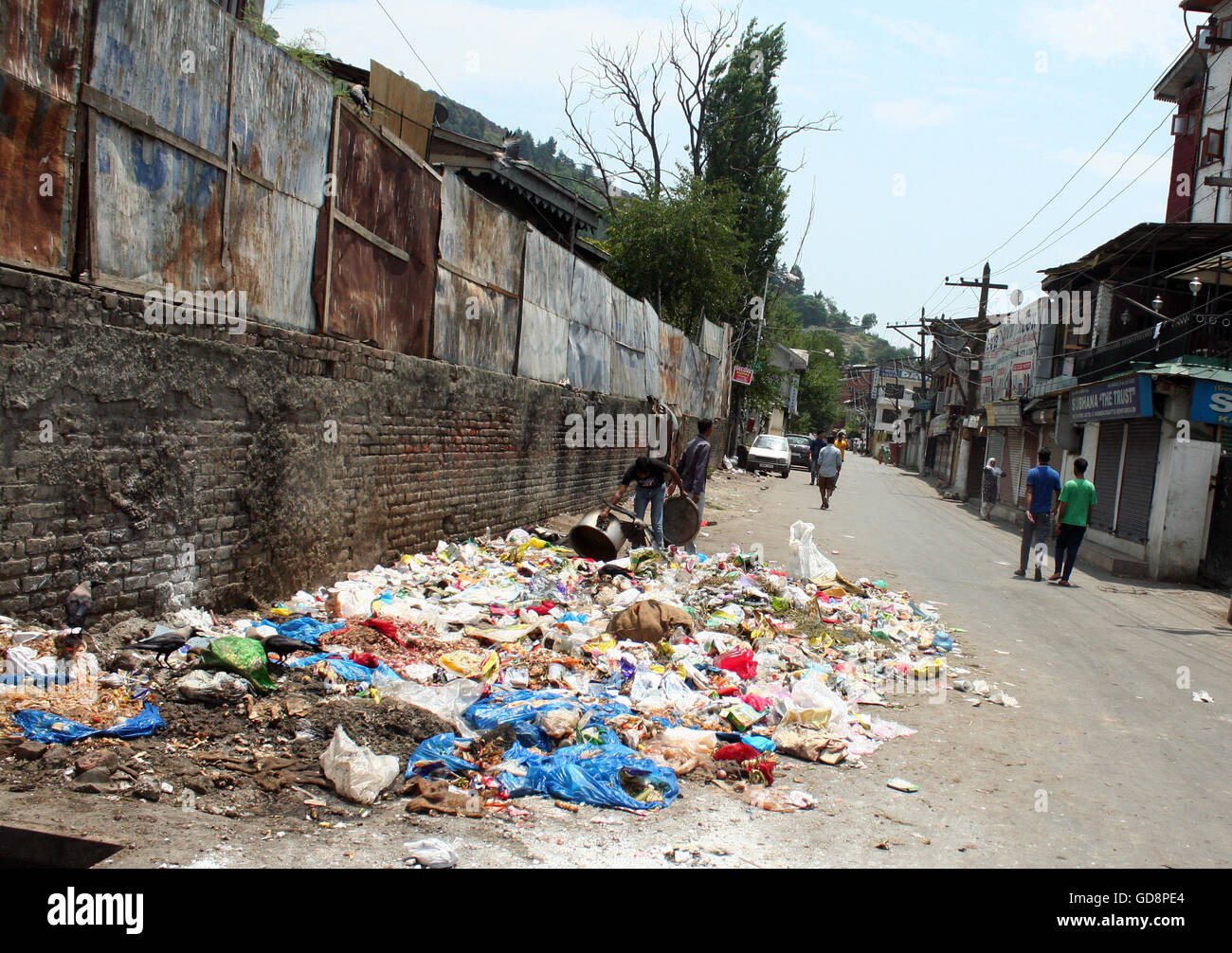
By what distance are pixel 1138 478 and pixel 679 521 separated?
34.9ft

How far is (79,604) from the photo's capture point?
183 inches

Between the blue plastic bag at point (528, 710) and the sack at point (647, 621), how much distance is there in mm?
1413

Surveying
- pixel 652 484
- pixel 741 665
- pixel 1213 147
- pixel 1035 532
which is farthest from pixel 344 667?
pixel 1213 147

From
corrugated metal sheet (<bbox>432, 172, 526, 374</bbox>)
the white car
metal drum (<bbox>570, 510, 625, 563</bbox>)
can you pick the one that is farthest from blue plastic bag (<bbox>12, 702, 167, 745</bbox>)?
the white car

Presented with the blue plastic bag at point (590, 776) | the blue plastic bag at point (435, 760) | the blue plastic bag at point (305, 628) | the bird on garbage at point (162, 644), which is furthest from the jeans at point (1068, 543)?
the bird on garbage at point (162, 644)

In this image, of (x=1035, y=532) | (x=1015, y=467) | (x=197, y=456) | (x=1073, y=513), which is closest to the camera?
(x=197, y=456)

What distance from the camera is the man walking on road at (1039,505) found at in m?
13.1

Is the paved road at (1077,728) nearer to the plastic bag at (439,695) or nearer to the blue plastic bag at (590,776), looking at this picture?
the blue plastic bag at (590,776)

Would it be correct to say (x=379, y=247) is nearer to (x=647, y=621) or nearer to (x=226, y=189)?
(x=226, y=189)

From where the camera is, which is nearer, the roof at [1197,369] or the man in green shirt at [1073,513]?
the man in green shirt at [1073,513]

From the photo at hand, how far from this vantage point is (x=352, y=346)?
7.41 meters
